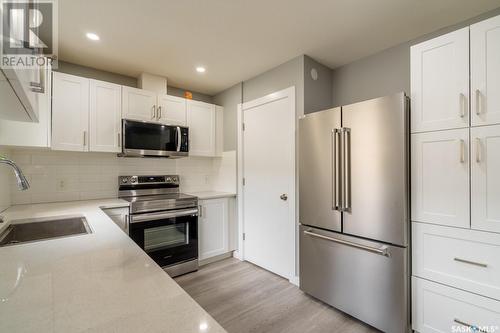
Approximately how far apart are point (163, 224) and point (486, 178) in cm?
271

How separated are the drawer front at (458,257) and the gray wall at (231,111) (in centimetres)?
237

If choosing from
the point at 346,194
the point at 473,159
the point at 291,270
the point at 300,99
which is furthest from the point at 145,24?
the point at 291,270

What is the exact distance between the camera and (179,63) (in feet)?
8.56

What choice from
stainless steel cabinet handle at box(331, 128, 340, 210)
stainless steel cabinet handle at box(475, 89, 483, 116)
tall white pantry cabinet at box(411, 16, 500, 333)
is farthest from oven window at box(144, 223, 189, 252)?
stainless steel cabinet handle at box(475, 89, 483, 116)

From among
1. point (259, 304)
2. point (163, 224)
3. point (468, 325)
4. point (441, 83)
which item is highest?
point (441, 83)

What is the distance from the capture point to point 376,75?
2.44m

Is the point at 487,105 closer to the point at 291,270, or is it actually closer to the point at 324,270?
the point at 324,270

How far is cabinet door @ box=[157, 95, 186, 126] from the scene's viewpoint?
9.50ft

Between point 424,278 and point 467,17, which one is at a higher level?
point 467,17

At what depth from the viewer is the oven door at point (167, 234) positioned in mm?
Result: 2398

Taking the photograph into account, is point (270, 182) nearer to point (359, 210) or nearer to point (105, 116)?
point (359, 210)

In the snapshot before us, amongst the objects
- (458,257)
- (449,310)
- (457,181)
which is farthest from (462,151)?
(449,310)

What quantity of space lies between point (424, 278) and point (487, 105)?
118 centimetres

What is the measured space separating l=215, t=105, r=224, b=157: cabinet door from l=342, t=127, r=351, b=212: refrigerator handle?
1997 mm
